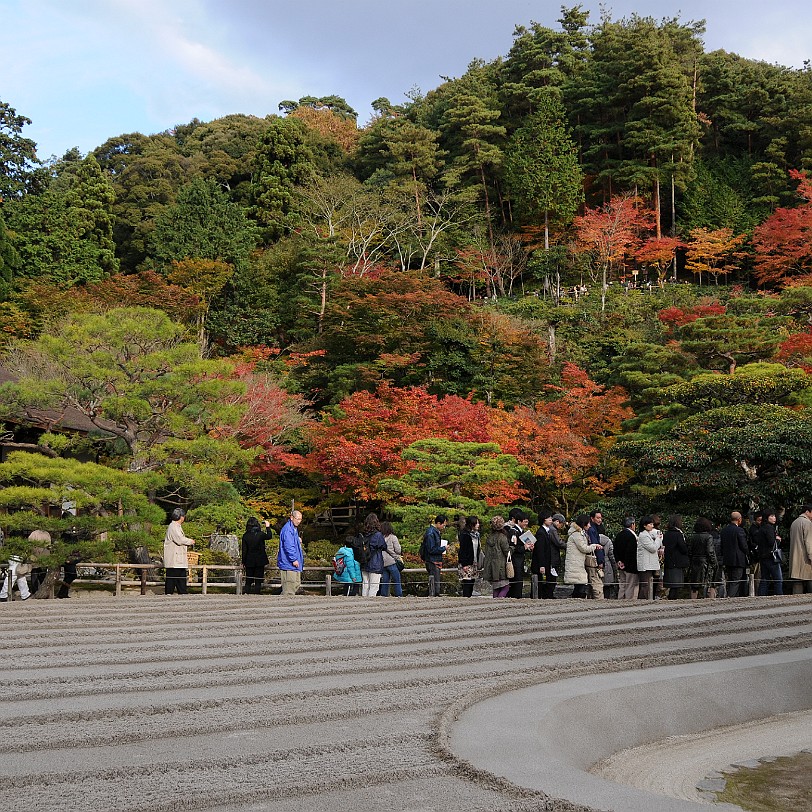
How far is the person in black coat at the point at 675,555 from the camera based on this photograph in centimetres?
1163

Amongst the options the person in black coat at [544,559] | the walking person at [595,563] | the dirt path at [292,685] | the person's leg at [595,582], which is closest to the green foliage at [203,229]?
the person in black coat at [544,559]

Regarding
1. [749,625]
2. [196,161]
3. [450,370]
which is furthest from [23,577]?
[196,161]

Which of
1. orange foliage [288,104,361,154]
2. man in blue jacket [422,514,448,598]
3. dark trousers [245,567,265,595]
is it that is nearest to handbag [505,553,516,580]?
man in blue jacket [422,514,448,598]

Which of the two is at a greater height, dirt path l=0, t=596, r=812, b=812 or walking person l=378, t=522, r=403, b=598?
walking person l=378, t=522, r=403, b=598

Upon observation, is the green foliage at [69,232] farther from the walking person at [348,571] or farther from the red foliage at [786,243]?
the red foliage at [786,243]

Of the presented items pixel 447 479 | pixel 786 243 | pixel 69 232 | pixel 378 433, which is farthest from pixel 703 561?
pixel 69 232

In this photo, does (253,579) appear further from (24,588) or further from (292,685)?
(292,685)

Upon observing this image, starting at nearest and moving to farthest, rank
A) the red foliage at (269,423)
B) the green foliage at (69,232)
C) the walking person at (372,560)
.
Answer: the walking person at (372,560) < the red foliage at (269,423) < the green foliage at (69,232)

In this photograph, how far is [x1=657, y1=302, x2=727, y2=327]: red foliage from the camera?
84.9 ft

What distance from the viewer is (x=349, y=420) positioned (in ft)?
67.8

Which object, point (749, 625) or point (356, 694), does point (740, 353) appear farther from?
point (356, 694)

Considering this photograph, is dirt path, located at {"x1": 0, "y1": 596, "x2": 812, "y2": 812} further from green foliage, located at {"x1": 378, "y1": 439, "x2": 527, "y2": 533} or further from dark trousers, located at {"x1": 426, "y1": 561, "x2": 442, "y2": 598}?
green foliage, located at {"x1": 378, "y1": 439, "x2": 527, "y2": 533}

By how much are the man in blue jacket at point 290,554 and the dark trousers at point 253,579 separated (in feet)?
3.82

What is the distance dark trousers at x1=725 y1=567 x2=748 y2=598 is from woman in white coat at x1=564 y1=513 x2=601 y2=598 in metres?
1.99
